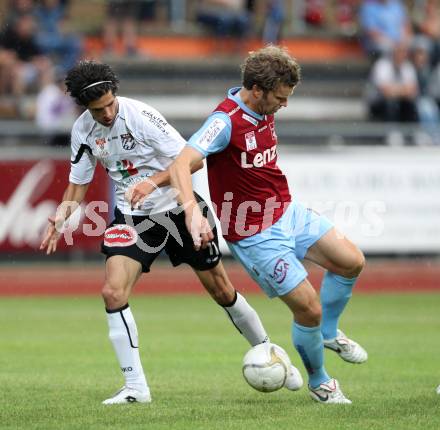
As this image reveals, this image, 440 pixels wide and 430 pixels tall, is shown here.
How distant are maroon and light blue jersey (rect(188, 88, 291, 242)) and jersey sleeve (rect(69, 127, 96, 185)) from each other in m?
0.96

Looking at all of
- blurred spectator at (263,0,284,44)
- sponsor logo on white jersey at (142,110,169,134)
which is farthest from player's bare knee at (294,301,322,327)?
blurred spectator at (263,0,284,44)

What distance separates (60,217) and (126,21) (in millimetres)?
14809

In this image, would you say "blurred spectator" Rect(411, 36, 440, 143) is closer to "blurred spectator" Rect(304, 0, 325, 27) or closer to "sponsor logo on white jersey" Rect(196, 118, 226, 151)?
"blurred spectator" Rect(304, 0, 325, 27)

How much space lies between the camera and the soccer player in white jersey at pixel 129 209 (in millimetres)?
7773

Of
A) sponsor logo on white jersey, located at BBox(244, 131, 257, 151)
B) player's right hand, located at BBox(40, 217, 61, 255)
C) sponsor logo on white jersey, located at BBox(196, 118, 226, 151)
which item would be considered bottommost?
player's right hand, located at BBox(40, 217, 61, 255)

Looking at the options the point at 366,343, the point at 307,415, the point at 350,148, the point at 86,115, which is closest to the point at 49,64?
the point at 350,148

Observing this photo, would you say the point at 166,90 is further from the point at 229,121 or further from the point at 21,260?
the point at 229,121

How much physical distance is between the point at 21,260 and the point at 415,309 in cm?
600

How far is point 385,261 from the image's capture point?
17594 millimetres

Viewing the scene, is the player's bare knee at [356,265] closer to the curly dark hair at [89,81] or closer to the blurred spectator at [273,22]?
the curly dark hair at [89,81]

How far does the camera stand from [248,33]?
2264 centimetres

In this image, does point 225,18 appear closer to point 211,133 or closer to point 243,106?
point 243,106

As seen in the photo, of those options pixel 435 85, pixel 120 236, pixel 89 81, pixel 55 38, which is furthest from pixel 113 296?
pixel 435 85

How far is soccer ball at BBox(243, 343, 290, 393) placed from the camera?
7586mm
